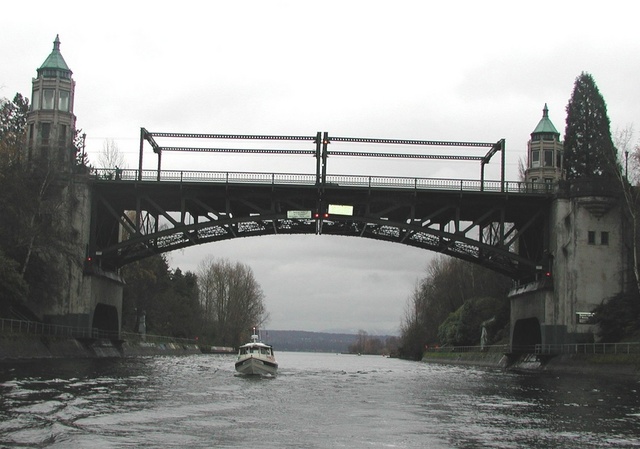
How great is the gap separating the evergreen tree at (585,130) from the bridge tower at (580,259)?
54.7 ft

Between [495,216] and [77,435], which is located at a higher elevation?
[495,216]

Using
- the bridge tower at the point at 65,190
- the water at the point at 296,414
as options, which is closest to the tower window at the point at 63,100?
the bridge tower at the point at 65,190

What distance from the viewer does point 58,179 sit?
77.6 m

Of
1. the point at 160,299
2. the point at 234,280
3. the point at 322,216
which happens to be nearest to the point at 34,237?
the point at 322,216

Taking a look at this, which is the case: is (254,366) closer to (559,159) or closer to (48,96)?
(48,96)

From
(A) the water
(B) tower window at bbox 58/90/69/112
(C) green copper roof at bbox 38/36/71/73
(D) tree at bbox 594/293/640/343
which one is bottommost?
(A) the water

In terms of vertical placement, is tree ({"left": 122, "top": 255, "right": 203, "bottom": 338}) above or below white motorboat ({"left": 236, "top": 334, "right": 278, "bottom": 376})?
above

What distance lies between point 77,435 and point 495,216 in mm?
62194

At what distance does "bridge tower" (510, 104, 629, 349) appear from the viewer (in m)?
75.2

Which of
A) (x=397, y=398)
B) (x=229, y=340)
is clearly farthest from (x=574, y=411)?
(x=229, y=340)

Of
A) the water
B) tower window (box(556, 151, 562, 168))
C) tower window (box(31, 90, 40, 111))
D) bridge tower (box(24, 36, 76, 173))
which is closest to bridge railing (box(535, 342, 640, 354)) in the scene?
the water

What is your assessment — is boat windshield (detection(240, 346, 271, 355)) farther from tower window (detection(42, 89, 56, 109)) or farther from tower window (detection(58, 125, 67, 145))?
tower window (detection(42, 89, 56, 109))

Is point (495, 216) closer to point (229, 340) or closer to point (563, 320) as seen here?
point (563, 320)

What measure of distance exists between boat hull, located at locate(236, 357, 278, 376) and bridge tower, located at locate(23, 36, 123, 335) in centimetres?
1856
